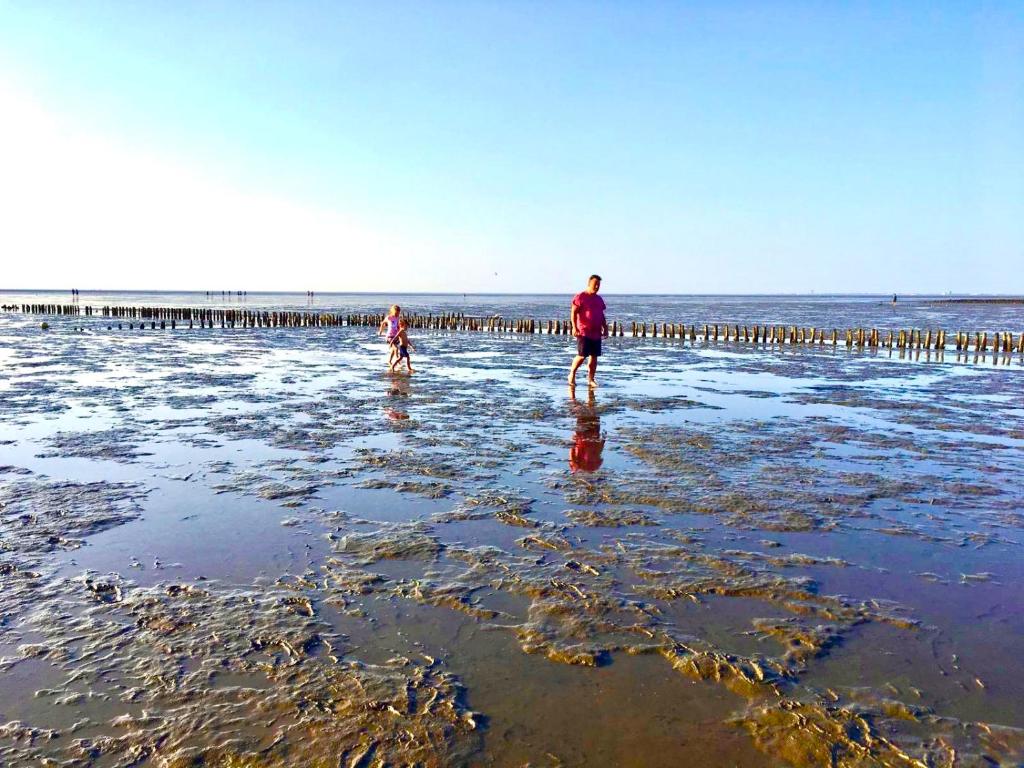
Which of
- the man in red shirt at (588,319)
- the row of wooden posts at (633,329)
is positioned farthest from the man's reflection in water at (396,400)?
the row of wooden posts at (633,329)

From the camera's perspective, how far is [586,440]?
9469 millimetres

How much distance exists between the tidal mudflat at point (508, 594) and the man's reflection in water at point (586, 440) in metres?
0.06

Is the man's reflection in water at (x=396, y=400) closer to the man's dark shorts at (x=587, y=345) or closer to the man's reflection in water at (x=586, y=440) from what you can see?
the man's reflection in water at (x=586, y=440)

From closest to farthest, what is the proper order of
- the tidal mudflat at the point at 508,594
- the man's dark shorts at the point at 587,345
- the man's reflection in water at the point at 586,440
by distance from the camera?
the tidal mudflat at the point at 508,594 < the man's reflection in water at the point at 586,440 < the man's dark shorts at the point at 587,345

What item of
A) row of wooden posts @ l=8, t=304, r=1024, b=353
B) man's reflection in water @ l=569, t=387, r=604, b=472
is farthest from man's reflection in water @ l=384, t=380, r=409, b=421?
row of wooden posts @ l=8, t=304, r=1024, b=353

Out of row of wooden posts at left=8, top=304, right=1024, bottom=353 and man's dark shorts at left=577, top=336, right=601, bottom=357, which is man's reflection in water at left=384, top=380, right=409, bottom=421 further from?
row of wooden posts at left=8, top=304, right=1024, bottom=353

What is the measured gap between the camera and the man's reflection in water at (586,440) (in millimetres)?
8086

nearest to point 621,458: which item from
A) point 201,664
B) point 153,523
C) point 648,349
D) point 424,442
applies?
point 424,442

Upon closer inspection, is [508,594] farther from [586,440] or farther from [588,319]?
[588,319]

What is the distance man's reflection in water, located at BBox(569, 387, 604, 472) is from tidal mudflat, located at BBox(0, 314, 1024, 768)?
0.06m

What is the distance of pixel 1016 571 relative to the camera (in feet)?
16.1

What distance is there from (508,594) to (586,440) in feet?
17.0

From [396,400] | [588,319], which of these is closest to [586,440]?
[588,319]

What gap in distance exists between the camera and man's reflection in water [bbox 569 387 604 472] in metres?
8.09
